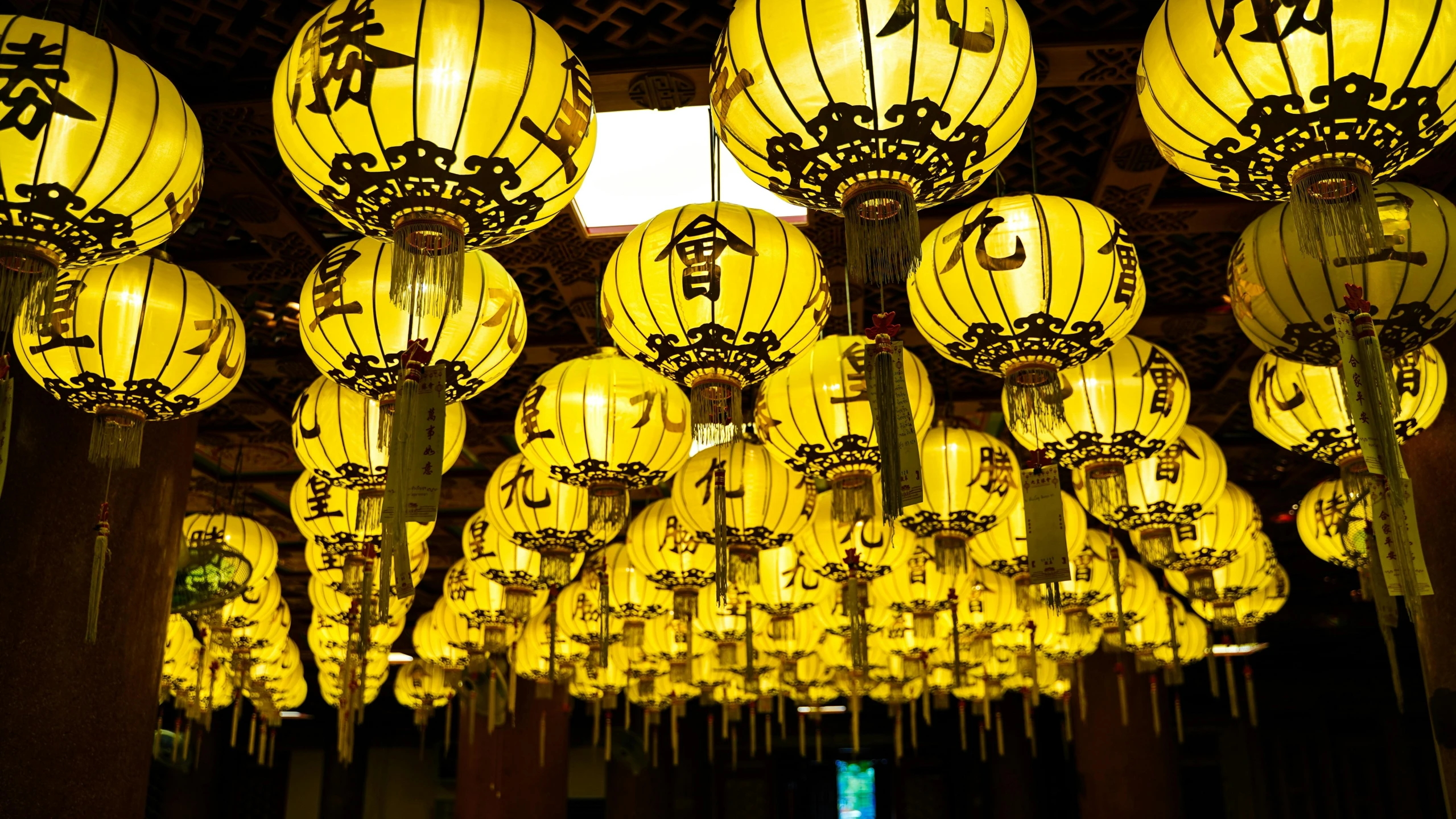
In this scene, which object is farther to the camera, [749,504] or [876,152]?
[749,504]

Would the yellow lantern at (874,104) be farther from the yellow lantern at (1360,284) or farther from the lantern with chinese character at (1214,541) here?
the lantern with chinese character at (1214,541)

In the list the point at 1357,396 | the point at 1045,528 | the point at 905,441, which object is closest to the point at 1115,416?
the point at 1045,528

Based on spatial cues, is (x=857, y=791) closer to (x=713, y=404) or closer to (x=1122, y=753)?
(x=1122, y=753)

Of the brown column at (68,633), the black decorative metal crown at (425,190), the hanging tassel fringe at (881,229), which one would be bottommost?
the brown column at (68,633)

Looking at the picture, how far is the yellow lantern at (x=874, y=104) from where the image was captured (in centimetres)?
200

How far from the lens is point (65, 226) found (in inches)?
87.4

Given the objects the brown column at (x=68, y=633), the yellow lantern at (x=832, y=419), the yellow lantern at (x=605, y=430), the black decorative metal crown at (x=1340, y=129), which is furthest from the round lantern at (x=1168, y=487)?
the brown column at (x=68, y=633)

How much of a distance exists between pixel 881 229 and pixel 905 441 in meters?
0.47

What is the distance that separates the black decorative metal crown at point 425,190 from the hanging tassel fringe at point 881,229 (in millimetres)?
615

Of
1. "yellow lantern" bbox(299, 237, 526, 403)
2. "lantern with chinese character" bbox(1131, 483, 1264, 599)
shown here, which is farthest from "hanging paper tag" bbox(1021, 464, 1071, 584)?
"lantern with chinese character" bbox(1131, 483, 1264, 599)

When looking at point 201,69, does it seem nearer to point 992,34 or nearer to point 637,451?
point 637,451

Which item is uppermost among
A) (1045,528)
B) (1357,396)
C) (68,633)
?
(1357,396)

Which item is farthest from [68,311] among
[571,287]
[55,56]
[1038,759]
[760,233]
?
[1038,759]

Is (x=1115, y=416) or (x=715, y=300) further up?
(x=715, y=300)
